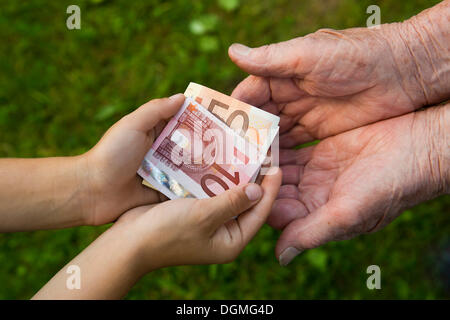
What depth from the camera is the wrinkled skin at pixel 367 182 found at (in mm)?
1911

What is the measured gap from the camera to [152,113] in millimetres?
1948

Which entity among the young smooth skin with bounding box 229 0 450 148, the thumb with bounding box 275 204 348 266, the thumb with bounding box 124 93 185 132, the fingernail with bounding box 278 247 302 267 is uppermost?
the young smooth skin with bounding box 229 0 450 148

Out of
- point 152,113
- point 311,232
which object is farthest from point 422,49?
point 152,113

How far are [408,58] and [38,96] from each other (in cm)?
278

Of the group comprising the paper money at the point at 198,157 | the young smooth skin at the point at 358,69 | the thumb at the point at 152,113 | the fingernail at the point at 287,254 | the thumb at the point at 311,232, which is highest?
the young smooth skin at the point at 358,69

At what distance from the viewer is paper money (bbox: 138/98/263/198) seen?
2.09 meters

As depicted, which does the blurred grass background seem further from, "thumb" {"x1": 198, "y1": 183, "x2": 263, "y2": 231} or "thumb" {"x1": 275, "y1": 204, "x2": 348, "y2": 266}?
"thumb" {"x1": 198, "y1": 183, "x2": 263, "y2": 231}

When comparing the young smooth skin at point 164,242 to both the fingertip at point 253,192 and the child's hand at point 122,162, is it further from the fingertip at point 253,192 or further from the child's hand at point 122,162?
the child's hand at point 122,162

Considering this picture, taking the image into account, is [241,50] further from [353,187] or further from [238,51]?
[353,187]

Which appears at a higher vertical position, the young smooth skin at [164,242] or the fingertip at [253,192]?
the fingertip at [253,192]

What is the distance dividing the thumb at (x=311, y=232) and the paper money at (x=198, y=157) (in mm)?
380

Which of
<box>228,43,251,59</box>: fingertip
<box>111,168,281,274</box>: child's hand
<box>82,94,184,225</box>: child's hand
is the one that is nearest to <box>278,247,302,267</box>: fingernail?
<box>111,168,281,274</box>: child's hand

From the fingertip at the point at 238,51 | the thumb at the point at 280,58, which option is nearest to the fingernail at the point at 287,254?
the thumb at the point at 280,58

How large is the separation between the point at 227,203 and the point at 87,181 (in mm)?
802
